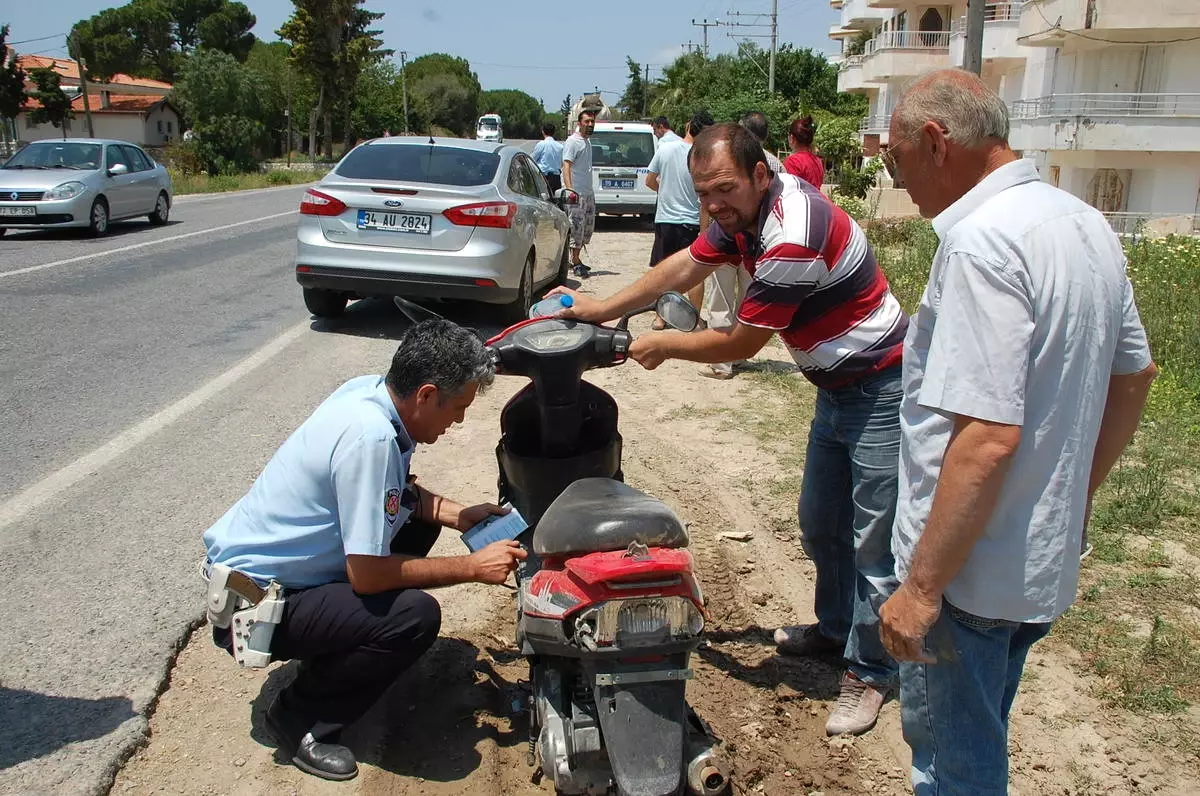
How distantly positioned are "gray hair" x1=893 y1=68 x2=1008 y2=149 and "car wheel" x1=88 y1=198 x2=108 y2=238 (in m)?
15.9

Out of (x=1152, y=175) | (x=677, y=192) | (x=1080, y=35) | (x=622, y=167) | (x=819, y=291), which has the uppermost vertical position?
(x=1080, y=35)

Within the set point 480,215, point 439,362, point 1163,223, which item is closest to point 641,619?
point 439,362

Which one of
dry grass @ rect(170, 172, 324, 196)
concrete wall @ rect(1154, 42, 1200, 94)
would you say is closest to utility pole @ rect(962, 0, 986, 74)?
concrete wall @ rect(1154, 42, 1200, 94)

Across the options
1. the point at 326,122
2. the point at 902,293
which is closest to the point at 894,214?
the point at 902,293

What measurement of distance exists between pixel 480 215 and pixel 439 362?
600cm

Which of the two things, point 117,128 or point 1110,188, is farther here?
point 117,128

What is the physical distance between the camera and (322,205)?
8766 millimetres

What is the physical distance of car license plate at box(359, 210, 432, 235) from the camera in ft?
28.3

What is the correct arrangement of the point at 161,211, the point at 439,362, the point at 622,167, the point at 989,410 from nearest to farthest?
the point at 989,410 → the point at 439,362 → the point at 161,211 → the point at 622,167

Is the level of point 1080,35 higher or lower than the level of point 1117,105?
higher

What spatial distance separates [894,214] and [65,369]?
22434mm

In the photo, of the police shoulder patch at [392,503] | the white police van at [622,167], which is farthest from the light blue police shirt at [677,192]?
the white police van at [622,167]

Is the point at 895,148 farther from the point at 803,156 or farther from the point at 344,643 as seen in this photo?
the point at 803,156

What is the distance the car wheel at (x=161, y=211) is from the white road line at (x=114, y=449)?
11310mm
